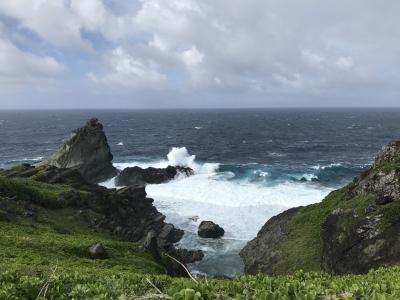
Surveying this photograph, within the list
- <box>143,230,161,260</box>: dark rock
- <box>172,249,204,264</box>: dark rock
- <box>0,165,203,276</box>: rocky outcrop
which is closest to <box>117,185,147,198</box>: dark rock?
<box>0,165,203,276</box>: rocky outcrop

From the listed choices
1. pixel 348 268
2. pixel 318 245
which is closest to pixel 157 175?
pixel 318 245

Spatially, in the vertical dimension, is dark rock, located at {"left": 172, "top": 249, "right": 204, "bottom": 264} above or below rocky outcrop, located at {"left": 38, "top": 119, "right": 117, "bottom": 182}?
below

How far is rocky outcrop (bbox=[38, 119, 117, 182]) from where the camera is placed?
271ft

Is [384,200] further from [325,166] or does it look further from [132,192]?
[325,166]

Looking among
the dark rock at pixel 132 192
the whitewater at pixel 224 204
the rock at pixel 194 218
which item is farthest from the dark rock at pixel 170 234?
the dark rock at pixel 132 192

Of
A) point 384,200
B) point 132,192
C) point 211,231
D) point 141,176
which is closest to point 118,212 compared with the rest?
point 132,192

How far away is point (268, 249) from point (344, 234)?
429 inches

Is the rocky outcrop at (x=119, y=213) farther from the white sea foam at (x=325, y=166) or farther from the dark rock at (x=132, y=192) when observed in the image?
the white sea foam at (x=325, y=166)

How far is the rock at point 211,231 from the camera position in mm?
53625

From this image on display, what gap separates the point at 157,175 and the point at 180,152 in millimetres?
26030

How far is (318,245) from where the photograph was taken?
1494 inches

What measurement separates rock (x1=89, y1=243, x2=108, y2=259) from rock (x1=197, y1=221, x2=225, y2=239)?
75.3 feet

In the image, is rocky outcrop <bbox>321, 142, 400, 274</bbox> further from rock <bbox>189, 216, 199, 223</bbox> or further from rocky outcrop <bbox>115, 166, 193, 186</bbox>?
rocky outcrop <bbox>115, 166, 193, 186</bbox>

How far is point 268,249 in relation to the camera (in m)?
42.4
